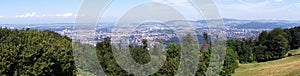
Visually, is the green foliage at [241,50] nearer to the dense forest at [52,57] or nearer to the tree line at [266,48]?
the tree line at [266,48]

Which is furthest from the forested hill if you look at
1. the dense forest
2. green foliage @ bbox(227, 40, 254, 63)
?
green foliage @ bbox(227, 40, 254, 63)

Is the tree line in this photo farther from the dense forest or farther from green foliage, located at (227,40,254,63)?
the dense forest

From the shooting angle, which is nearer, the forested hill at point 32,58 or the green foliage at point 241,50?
the forested hill at point 32,58

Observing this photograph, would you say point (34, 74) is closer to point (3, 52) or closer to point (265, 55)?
point (3, 52)

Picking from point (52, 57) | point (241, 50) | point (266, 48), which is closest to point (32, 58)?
point (52, 57)

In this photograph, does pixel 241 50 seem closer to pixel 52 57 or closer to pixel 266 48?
pixel 266 48

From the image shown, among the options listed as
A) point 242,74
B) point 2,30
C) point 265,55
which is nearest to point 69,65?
point 2,30

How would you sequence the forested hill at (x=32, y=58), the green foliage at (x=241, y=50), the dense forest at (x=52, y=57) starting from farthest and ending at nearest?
1. the green foliage at (x=241, y=50)
2. the dense forest at (x=52, y=57)
3. the forested hill at (x=32, y=58)

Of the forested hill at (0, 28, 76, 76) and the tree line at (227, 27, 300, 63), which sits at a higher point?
the forested hill at (0, 28, 76, 76)

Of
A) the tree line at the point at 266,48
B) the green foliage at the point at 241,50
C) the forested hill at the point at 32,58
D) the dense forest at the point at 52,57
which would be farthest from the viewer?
the tree line at the point at 266,48

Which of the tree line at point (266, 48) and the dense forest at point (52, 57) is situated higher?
the dense forest at point (52, 57)

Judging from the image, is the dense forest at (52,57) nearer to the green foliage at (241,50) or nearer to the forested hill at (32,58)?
the forested hill at (32,58)

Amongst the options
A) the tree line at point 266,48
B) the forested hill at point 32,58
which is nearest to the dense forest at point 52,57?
the forested hill at point 32,58
